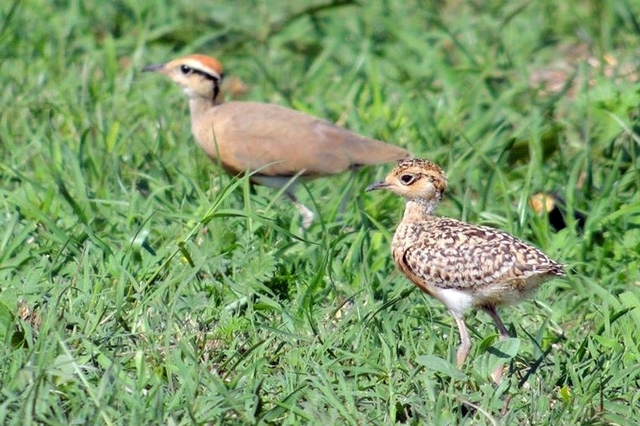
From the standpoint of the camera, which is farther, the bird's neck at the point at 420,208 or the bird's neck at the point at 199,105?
the bird's neck at the point at 199,105

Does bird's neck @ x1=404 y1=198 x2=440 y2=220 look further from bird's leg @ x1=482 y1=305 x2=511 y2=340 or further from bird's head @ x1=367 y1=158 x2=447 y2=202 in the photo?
bird's leg @ x1=482 y1=305 x2=511 y2=340

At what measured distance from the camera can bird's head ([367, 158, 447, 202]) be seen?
239 inches

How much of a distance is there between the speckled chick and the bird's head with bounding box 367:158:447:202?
0.16 metres

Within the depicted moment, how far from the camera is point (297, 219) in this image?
6898 mm

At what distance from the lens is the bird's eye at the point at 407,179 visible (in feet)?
20.0

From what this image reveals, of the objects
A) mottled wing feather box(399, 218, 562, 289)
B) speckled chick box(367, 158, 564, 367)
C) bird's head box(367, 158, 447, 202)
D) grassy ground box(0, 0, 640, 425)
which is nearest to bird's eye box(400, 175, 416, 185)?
bird's head box(367, 158, 447, 202)

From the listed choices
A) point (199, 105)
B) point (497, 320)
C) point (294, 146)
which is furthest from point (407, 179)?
point (199, 105)

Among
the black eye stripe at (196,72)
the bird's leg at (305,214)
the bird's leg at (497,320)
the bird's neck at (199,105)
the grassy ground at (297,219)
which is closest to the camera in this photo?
the grassy ground at (297,219)

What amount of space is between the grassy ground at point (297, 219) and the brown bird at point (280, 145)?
0.14 meters

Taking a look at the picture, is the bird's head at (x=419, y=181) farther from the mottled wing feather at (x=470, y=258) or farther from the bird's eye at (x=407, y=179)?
the mottled wing feather at (x=470, y=258)

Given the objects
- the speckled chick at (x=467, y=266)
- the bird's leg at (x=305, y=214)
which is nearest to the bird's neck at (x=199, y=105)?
the bird's leg at (x=305, y=214)

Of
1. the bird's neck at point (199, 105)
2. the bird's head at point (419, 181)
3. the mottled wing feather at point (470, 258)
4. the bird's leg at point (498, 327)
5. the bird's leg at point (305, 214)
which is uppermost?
the bird's head at point (419, 181)

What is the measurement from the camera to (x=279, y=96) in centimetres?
921

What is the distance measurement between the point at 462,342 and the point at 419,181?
0.91 m
